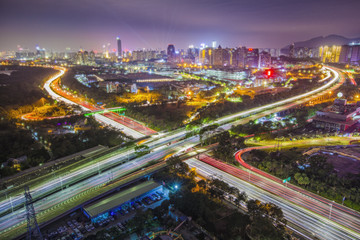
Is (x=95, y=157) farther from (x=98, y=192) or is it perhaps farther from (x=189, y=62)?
(x=189, y=62)

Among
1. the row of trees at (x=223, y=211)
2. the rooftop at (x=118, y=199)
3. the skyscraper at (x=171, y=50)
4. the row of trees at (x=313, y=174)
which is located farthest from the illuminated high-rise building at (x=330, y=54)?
the rooftop at (x=118, y=199)

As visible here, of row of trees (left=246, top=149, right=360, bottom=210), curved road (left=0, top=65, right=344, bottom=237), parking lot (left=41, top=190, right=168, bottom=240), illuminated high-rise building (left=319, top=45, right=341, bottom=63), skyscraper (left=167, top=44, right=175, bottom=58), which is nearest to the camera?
parking lot (left=41, top=190, right=168, bottom=240)

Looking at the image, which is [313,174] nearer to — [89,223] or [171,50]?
[89,223]

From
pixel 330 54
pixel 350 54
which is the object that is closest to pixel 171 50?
pixel 330 54

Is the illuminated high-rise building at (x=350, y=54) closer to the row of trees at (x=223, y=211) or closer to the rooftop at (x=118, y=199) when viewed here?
the row of trees at (x=223, y=211)

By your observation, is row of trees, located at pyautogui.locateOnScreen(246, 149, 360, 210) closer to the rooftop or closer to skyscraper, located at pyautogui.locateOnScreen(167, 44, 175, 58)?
A: the rooftop

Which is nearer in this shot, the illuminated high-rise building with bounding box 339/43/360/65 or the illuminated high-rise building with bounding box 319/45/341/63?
the illuminated high-rise building with bounding box 339/43/360/65

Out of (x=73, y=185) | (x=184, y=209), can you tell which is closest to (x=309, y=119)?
(x=184, y=209)

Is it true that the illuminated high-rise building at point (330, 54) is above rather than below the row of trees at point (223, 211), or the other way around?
above

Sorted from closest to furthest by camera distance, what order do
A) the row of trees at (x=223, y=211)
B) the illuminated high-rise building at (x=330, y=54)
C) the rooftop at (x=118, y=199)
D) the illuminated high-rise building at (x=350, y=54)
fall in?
the row of trees at (x=223, y=211), the rooftop at (x=118, y=199), the illuminated high-rise building at (x=350, y=54), the illuminated high-rise building at (x=330, y=54)

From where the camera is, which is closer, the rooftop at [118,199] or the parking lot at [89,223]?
the parking lot at [89,223]

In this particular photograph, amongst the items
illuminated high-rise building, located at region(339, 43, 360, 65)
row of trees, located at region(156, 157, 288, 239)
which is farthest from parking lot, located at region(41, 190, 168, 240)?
illuminated high-rise building, located at region(339, 43, 360, 65)
